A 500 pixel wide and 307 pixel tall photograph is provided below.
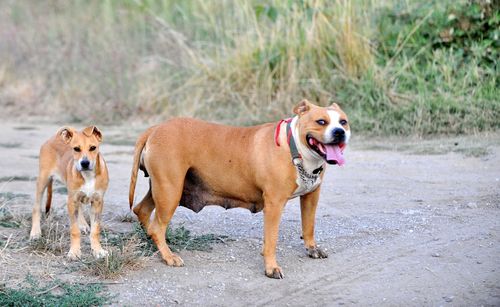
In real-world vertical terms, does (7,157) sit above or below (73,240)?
below

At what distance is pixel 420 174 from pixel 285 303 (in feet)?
12.0

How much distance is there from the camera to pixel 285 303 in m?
5.25

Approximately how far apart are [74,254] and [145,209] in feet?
2.28

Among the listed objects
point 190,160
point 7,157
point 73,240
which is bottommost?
→ point 7,157

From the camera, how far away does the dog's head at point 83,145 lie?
19.5 ft

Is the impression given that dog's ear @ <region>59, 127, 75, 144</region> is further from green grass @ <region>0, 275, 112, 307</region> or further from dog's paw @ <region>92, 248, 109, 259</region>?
green grass @ <region>0, 275, 112, 307</region>

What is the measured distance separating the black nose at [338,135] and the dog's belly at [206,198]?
2.85ft

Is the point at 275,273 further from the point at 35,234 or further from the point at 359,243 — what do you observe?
the point at 35,234

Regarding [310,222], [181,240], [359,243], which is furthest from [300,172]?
[181,240]

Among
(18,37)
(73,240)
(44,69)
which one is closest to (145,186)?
(73,240)

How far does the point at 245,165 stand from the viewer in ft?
19.5

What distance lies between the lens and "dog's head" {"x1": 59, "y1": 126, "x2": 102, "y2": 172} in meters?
5.94

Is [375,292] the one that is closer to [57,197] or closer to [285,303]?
[285,303]

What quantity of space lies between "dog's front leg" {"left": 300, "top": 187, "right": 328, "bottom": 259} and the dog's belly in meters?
0.34
